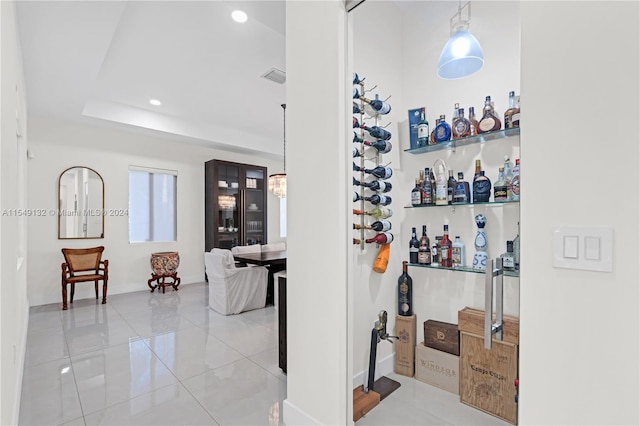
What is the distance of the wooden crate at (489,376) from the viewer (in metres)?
1.63

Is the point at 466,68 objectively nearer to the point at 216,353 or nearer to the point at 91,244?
the point at 216,353

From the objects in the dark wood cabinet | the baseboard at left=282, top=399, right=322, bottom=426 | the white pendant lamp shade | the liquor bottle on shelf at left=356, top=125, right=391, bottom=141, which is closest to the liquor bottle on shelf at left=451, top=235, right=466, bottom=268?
the liquor bottle on shelf at left=356, top=125, right=391, bottom=141

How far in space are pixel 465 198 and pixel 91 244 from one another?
5541 millimetres

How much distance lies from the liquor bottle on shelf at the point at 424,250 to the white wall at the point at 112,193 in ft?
17.1

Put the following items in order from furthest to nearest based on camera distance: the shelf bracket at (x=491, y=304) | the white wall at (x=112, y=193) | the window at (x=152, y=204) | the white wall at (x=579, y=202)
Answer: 1. the window at (x=152, y=204)
2. the white wall at (x=112, y=193)
3. the shelf bracket at (x=491, y=304)
4. the white wall at (x=579, y=202)

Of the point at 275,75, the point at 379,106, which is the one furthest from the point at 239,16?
the point at 379,106

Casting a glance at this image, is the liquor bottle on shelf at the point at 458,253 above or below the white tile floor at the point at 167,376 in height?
above

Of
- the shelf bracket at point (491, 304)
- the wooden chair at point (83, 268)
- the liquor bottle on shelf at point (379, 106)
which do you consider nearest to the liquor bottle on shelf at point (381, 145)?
the liquor bottle on shelf at point (379, 106)

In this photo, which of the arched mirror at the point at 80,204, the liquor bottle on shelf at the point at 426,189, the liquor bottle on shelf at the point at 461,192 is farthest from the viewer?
the arched mirror at the point at 80,204

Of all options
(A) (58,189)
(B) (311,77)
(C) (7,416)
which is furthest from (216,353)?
(A) (58,189)

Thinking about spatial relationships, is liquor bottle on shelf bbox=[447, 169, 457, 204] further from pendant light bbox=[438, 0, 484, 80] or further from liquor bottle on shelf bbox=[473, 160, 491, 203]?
pendant light bbox=[438, 0, 484, 80]

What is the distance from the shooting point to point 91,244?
508 cm

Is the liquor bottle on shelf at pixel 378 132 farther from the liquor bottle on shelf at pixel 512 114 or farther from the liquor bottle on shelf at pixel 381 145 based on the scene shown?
the liquor bottle on shelf at pixel 512 114

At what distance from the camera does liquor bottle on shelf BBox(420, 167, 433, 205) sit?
5.82 ft
